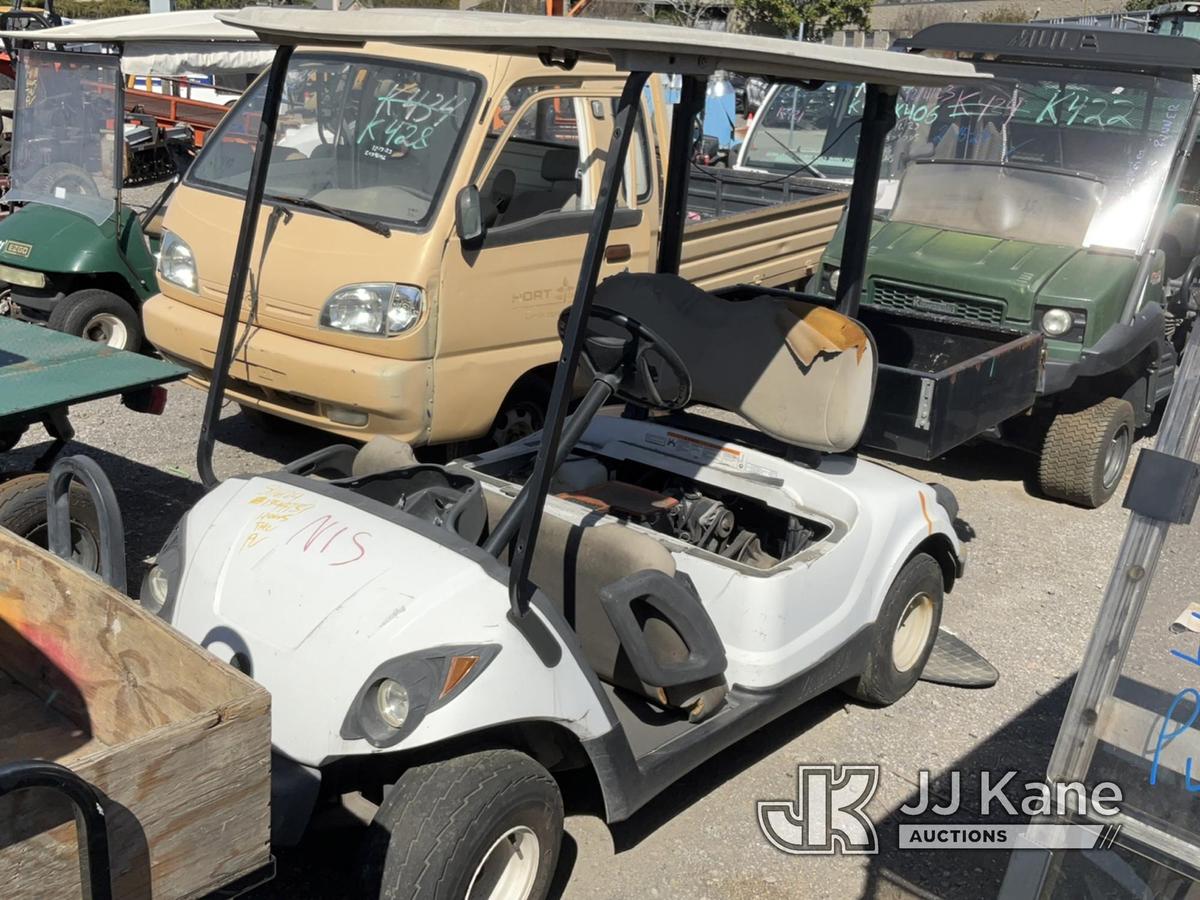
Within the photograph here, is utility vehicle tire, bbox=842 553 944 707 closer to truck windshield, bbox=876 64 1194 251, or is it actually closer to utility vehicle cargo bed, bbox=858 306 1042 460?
utility vehicle cargo bed, bbox=858 306 1042 460

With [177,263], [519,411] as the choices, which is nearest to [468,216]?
[519,411]

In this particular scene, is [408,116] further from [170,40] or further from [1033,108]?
[1033,108]

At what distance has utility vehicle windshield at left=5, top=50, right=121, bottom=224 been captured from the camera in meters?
6.75

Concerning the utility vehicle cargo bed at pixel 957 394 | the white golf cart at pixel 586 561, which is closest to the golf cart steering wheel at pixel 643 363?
the white golf cart at pixel 586 561

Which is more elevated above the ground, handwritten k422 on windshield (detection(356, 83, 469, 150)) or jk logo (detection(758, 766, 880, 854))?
handwritten k422 on windshield (detection(356, 83, 469, 150))

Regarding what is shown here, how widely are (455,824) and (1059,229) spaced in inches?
200

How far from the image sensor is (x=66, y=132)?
6.91 meters

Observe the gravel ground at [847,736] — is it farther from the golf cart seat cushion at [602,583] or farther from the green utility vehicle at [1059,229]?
the green utility vehicle at [1059,229]

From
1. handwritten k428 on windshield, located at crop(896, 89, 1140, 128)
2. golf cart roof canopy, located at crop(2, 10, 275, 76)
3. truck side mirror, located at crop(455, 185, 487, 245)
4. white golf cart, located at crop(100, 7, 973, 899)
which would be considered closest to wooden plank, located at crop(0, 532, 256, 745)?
white golf cart, located at crop(100, 7, 973, 899)

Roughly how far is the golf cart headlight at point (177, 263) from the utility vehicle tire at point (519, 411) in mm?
1497

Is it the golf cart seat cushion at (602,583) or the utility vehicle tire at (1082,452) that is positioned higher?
the golf cart seat cushion at (602,583)

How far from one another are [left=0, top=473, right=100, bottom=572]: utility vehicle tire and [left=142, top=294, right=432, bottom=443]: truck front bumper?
1321mm

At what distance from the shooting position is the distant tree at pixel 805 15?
29.9 m

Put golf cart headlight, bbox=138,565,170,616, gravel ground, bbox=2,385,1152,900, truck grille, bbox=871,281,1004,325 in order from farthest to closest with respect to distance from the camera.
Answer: truck grille, bbox=871,281,1004,325
gravel ground, bbox=2,385,1152,900
golf cart headlight, bbox=138,565,170,616
